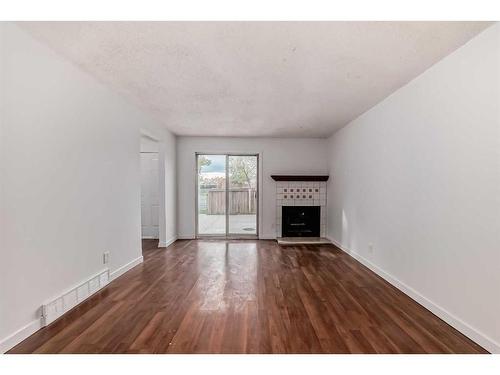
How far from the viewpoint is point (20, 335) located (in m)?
1.80

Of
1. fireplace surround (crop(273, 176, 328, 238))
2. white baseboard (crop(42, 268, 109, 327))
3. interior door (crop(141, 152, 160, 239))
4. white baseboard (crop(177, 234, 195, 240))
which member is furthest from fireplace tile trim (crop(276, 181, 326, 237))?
white baseboard (crop(42, 268, 109, 327))

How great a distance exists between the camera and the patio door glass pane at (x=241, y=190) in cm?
586

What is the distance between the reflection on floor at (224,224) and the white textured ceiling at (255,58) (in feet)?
9.47

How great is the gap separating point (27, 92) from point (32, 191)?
710mm

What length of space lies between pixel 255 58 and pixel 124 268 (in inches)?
114

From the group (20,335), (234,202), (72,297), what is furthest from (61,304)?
(234,202)

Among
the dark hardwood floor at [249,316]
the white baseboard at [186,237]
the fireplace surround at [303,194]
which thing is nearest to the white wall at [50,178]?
the dark hardwood floor at [249,316]

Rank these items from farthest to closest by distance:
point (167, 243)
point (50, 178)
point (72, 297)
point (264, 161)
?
1. point (264, 161)
2. point (167, 243)
3. point (72, 297)
4. point (50, 178)

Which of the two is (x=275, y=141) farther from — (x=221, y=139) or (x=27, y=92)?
(x=27, y=92)

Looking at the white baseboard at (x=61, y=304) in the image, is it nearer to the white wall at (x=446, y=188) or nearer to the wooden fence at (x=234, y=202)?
the wooden fence at (x=234, y=202)

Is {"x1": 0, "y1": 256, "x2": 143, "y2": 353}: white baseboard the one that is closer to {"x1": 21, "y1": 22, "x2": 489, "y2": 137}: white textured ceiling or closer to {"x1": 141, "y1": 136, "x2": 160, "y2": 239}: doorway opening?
{"x1": 21, "y1": 22, "x2": 489, "y2": 137}: white textured ceiling

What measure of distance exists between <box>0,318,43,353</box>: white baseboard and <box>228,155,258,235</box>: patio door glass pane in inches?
162

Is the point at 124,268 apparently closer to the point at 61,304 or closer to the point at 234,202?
the point at 61,304

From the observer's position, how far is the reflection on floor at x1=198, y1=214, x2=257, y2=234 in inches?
231
